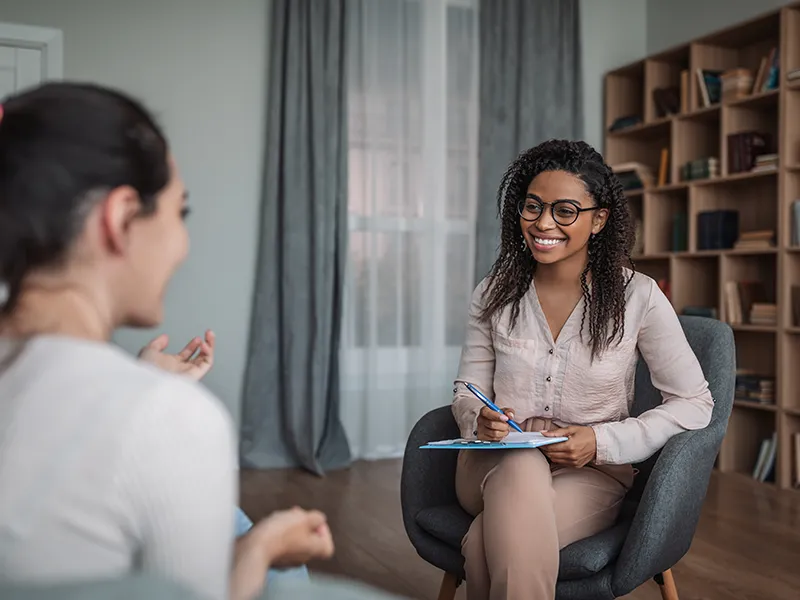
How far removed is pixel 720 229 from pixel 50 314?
3.93m

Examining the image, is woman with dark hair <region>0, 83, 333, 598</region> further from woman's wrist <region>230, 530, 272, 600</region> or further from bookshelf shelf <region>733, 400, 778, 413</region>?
bookshelf shelf <region>733, 400, 778, 413</region>

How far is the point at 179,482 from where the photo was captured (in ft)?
1.96

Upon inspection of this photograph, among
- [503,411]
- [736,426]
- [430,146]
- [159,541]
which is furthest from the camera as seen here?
[430,146]

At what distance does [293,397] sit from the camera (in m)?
4.11

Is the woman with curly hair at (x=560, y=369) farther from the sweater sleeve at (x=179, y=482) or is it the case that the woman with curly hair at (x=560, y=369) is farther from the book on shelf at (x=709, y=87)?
the book on shelf at (x=709, y=87)

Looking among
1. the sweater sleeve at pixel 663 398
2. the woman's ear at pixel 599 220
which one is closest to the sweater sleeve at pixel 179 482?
the sweater sleeve at pixel 663 398

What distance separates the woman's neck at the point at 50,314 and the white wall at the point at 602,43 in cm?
452

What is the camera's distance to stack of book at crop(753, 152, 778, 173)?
3789mm

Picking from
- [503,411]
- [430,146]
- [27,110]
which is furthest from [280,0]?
[27,110]

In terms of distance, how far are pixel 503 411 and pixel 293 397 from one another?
2.47 m

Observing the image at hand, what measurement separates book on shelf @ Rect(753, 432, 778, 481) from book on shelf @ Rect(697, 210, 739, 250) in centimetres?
96

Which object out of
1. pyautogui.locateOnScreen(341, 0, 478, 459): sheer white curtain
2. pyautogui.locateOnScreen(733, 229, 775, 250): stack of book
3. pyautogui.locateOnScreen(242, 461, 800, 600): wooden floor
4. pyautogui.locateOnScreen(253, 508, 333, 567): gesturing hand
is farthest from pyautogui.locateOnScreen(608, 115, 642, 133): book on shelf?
pyautogui.locateOnScreen(253, 508, 333, 567): gesturing hand

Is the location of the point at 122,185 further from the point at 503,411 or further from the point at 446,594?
the point at 446,594

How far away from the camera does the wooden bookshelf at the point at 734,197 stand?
373cm
